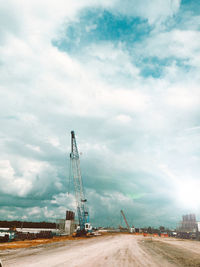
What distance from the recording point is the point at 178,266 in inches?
895

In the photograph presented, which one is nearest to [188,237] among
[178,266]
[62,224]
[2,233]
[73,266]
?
[62,224]

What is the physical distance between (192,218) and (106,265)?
633 ft

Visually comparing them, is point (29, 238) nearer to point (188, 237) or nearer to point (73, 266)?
point (73, 266)

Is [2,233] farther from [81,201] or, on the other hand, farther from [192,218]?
[192,218]

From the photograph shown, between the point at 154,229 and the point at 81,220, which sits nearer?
the point at 81,220

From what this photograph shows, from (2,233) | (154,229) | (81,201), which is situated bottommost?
(154,229)

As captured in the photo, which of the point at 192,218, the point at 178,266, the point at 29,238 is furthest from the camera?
the point at 192,218

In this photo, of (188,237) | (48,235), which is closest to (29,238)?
(48,235)

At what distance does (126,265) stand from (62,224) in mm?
95603

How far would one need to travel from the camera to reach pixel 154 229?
7539 inches

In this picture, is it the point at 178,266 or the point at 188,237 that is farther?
the point at 188,237

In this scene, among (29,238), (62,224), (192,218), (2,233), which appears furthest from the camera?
(192,218)

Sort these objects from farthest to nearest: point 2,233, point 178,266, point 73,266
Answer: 1. point 2,233
2. point 178,266
3. point 73,266

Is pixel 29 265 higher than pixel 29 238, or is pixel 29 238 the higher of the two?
pixel 29 265
